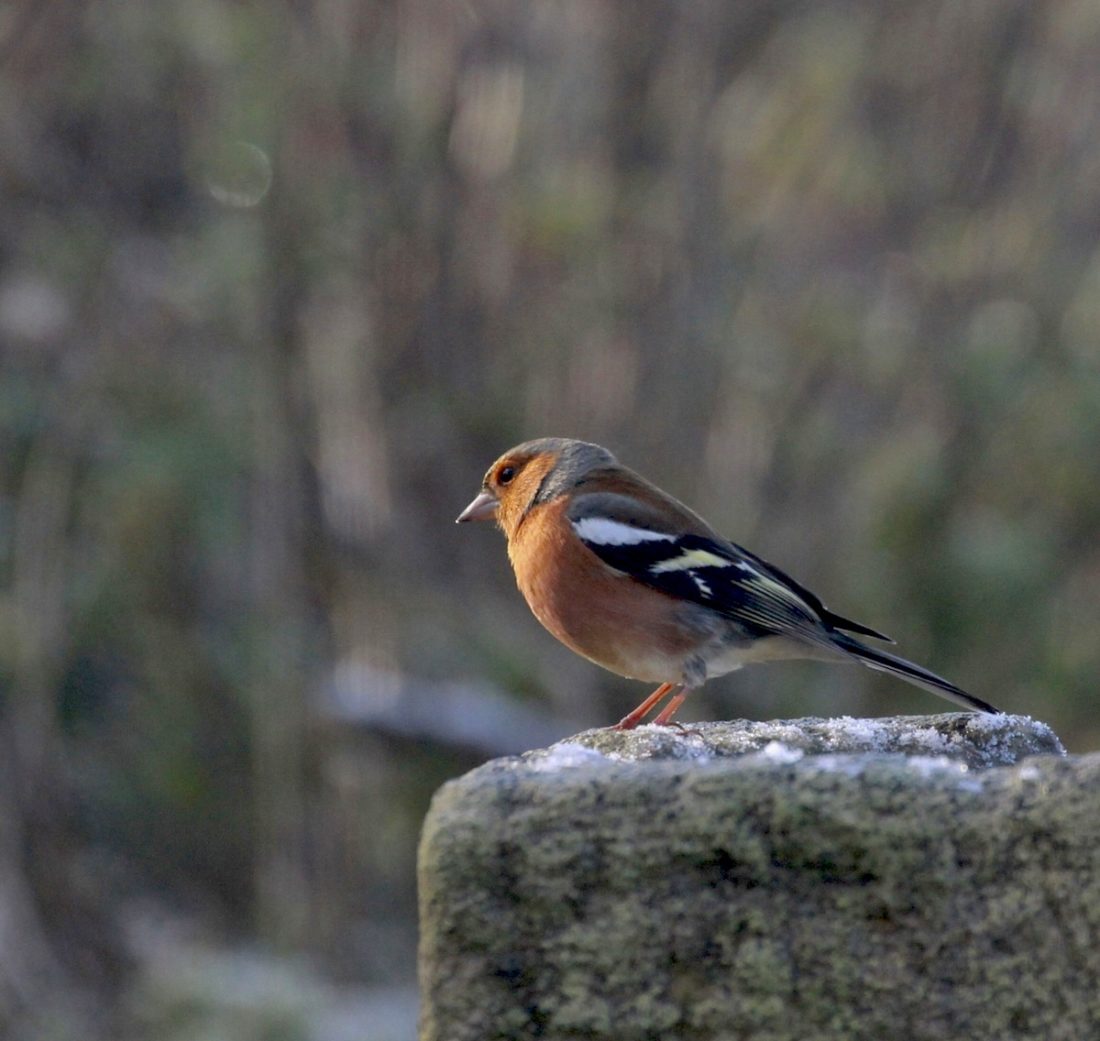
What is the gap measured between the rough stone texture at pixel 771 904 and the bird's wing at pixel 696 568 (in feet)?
9.28

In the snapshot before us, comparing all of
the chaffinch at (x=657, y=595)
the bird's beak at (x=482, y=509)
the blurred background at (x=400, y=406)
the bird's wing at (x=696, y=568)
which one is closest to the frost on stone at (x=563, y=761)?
the chaffinch at (x=657, y=595)

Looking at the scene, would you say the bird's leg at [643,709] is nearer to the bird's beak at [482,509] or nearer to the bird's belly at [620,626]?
the bird's belly at [620,626]

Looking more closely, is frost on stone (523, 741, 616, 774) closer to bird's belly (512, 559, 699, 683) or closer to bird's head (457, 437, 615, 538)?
bird's belly (512, 559, 699, 683)

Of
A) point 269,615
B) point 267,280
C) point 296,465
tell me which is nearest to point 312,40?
point 267,280

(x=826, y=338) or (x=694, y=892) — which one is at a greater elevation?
(x=826, y=338)

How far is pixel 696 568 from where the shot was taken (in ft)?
15.8

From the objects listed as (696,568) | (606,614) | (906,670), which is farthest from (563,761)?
(696,568)

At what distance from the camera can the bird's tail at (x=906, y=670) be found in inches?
151

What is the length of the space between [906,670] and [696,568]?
74 centimetres

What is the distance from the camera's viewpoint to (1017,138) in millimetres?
13156

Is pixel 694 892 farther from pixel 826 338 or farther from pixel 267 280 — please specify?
pixel 826 338

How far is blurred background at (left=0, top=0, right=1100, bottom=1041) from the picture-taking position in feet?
36.2

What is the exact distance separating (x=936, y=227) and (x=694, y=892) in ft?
38.8

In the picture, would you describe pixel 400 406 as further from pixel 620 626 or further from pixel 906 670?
pixel 906 670
